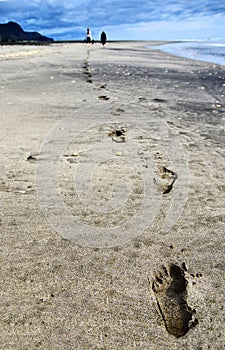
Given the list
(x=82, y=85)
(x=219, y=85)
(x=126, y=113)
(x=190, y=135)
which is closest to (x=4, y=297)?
(x=190, y=135)

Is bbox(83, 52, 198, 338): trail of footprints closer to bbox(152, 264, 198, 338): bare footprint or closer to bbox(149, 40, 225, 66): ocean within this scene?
bbox(152, 264, 198, 338): bare footprint

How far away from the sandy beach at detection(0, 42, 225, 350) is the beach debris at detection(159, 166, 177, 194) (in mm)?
10

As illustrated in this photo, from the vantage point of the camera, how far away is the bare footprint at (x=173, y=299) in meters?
1.57

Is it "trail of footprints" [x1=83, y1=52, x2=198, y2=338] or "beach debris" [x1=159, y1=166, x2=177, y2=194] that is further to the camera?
"beach debris" [x1=159, y1=166, x2=177, y2=194]

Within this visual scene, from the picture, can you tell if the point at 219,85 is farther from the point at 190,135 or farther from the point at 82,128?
the point at 82,128

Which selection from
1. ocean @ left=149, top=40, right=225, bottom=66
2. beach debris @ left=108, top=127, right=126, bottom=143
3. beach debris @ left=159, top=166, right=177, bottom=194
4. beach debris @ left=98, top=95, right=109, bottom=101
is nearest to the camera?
beach debris @ left=159, top=166, right=177, bottom=194

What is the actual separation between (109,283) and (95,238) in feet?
1.39

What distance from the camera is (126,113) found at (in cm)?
518

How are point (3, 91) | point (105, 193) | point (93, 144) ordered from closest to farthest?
point (105, 193)
point (93, 144)
point (3, 91)

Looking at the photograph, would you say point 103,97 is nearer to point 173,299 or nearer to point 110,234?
point 110,234

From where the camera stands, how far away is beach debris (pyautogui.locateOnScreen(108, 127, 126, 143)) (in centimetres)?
393

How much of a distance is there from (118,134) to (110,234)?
83.2 inches

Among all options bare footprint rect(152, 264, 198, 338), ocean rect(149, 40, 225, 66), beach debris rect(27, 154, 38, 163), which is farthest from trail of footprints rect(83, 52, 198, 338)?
ocean rect(149, 40, 225, 66)

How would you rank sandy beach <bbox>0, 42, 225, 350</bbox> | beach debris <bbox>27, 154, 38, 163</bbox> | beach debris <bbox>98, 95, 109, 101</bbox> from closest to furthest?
sandy beach <bbox>0, 42, 225, 350</bbox>, beach debris <bbox>27, 154, 38, 163</bbox>, beach debris <bbox>98, 95, 109, 101</bbox>
